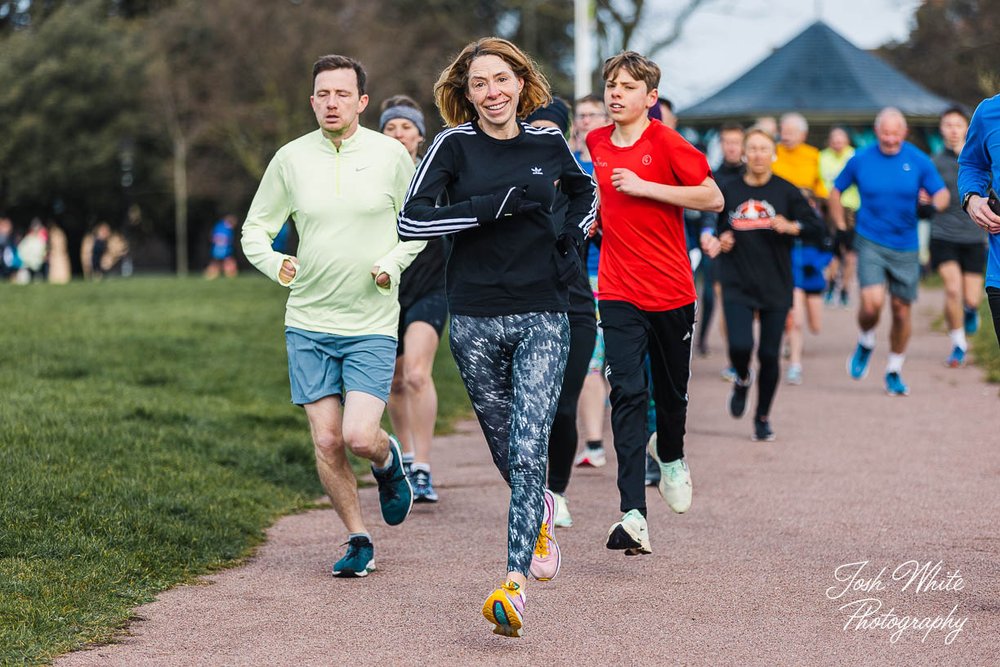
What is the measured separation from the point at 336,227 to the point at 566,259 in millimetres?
1149

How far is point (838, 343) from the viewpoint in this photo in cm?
1677

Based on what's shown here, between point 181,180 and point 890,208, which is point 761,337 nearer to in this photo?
point 890,208

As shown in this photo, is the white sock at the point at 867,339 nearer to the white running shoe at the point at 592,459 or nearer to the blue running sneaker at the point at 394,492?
the white running shoe at the point at 592,459

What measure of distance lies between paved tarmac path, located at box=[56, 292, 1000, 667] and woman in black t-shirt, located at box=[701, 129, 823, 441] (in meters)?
0.63

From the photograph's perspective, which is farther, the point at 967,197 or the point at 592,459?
the point at 592,459

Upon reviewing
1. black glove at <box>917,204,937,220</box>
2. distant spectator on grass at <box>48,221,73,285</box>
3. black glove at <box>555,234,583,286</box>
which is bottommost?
distant spectator on grass at <box>48,221,73,285</box>

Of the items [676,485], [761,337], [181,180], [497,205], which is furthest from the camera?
[181,180]

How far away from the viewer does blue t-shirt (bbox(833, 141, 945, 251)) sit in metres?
11.5

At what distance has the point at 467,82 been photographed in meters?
5.51

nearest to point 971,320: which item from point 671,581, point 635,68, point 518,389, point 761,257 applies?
point 761,257

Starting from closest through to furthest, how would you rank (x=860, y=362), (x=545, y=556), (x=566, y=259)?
(x=545, y=556)
(x=566, y=259)
(x=860, y=362)

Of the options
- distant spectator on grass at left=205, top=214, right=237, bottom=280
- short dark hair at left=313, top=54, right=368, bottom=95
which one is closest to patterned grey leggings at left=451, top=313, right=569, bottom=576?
short dark hair at left=313, top=54, right=368, bottom=95

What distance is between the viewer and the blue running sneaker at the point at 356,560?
6129 mm
